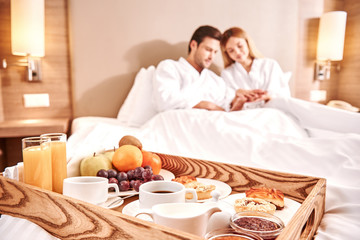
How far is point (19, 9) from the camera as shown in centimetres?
190

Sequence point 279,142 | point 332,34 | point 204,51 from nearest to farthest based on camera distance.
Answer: point 279,142, point 204,51, point 332,34

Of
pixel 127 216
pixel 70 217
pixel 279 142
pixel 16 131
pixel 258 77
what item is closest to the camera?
pixel 127 216

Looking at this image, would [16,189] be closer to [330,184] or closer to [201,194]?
[201,194]

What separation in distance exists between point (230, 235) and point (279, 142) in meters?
0.69

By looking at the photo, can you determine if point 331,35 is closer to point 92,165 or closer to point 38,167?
point 92,165

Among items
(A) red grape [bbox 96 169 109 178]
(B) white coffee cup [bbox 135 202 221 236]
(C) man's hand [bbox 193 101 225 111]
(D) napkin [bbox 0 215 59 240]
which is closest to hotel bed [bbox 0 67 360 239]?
(A) red grape [bbox 96 169 109 178]

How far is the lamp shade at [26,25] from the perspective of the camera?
1.90 meters

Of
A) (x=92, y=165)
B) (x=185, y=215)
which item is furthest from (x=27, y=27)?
(x=185, y=215)

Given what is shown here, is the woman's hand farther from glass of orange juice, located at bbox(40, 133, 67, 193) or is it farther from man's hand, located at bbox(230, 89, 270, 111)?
glass of orange juice, located at bbox(40, 133, 67, 193)

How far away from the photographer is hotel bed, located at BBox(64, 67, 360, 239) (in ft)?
2.59

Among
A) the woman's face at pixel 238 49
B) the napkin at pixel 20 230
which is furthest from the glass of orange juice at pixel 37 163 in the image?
the woman's face at pixel 238 49

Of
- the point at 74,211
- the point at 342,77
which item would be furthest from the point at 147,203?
the point at 342,77

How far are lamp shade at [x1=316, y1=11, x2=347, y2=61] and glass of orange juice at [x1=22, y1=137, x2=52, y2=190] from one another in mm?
2942

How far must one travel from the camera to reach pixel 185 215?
558 mm
